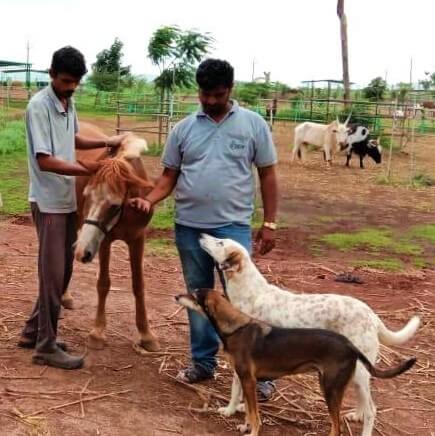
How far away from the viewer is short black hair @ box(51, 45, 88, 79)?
161 inches

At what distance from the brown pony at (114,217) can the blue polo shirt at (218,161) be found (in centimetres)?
36

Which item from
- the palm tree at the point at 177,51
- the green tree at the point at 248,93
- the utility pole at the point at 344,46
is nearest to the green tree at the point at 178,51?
the palm tree at the point at 177,51

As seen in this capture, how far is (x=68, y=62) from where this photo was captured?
4.09m

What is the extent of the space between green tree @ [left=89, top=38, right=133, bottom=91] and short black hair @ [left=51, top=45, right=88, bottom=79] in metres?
34.1

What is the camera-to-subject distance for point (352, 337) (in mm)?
3887

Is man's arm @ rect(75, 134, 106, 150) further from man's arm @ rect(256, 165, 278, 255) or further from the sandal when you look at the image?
the sandal

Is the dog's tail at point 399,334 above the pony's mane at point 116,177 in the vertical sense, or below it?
below

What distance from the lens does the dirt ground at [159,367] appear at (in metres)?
3.97

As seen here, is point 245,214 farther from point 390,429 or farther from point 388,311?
point 388,311

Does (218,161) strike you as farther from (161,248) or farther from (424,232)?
(424,232)

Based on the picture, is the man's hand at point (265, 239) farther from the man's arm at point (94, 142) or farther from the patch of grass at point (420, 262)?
the patch of grass at point (420, 262)

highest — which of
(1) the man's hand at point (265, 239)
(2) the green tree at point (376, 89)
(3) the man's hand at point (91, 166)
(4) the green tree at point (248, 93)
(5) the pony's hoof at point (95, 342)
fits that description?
(2) the green tree at point (376, 89)

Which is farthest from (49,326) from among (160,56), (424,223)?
(160,56)

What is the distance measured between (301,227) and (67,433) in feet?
25.0
